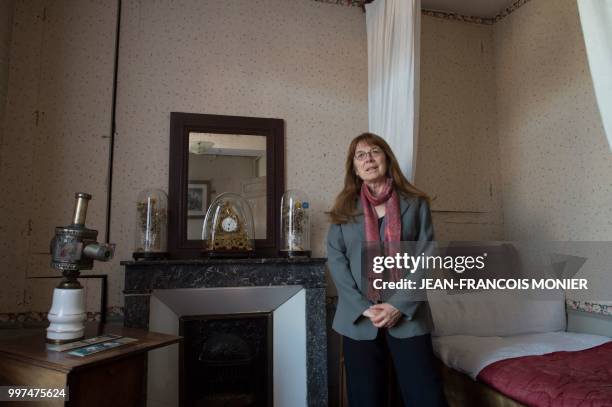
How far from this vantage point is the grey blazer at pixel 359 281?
159 centimetres

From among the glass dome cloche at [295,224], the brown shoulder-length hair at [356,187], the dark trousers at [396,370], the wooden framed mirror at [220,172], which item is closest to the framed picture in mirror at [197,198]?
the wooden framed mirror at [220,172]

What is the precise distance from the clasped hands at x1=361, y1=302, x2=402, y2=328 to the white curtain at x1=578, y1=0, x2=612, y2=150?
935 mm

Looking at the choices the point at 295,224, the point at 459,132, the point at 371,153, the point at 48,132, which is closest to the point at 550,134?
the point at 459,132

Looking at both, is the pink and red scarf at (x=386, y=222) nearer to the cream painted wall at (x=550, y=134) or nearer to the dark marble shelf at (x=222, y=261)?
the dark marble shelf at (x=222, y=261)

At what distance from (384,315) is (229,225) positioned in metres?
1.25

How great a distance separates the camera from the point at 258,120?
270cm

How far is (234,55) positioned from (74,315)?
78.9 inches

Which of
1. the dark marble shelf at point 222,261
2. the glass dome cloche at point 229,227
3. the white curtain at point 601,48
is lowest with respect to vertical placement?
the dark marble shelf at point 222,261

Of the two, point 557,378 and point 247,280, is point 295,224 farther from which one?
point 557,378

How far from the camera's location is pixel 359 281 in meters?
1.73

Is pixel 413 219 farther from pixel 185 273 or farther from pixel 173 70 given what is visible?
pixel 173 70

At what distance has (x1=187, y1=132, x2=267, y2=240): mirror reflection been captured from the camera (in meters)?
2.55

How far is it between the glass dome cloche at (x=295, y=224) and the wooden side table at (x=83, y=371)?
109cm

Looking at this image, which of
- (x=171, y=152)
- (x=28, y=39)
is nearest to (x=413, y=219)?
(x=171, y=152)
